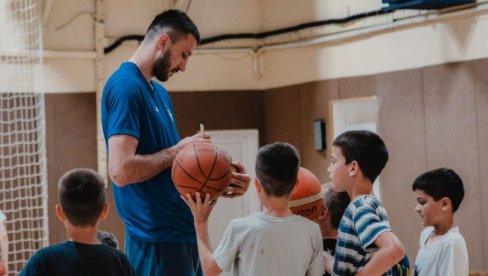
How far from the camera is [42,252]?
2.84 meters

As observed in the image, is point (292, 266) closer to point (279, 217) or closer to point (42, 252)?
point (279, 217)

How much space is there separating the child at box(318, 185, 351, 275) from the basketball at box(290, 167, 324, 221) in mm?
116

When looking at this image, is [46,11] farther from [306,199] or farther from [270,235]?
[270,235]

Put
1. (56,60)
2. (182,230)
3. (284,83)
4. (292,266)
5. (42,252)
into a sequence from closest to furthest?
1. (42,252)
2. (292,266)
3. (182,230)
4. (56,60)
5. (284,83)

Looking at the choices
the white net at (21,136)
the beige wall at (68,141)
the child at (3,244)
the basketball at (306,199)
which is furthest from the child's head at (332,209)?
the beige wall at (68,141)

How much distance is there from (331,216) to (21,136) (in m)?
5.21

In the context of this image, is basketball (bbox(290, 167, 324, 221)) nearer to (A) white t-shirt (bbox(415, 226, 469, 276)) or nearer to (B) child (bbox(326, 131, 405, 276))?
(B) child (bbox(326, 131, 405, 276))

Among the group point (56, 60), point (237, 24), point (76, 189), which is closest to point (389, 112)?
point (237, 24)

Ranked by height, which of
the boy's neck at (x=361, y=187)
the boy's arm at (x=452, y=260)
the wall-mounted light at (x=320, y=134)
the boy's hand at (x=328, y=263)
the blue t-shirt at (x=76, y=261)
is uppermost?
the wall-mounted light at (x=320, y=134)

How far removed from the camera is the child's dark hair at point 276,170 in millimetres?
3396

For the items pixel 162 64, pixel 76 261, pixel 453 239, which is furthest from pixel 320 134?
pixel 76 261

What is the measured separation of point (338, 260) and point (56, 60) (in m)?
6.03

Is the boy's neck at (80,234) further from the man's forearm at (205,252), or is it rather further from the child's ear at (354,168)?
the child's ear at (354,168)

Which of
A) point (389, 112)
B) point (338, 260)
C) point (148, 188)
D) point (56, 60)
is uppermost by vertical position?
point (56, 60)
